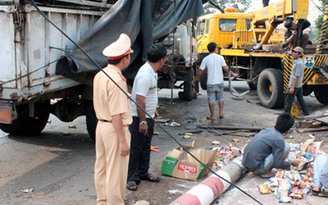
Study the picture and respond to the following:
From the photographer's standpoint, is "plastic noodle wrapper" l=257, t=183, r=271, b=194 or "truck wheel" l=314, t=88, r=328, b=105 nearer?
"plastic noodle wrapper" l=257, t=183, r=271, b=194

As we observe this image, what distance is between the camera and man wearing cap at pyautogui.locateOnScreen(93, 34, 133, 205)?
3814 mm

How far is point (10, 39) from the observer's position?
188 inches

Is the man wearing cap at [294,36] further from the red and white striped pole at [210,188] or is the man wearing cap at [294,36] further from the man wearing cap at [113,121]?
the man wearing cap at [113,121]

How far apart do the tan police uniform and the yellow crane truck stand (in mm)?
7496

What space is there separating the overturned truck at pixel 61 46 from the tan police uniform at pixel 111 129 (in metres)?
0.33

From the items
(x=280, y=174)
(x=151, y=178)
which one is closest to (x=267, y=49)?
(x=280, y=174)

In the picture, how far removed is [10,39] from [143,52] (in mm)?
2212

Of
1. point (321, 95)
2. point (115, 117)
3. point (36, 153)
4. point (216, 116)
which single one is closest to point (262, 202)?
point (115, 117)

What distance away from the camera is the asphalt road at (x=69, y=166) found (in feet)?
15.8

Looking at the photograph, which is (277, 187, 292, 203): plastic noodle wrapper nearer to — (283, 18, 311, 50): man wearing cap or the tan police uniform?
the tan police uniform

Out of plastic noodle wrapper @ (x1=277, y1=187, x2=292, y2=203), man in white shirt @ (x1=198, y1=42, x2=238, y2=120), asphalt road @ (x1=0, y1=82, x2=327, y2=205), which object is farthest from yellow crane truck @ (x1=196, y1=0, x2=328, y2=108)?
plastic noodle wrapper @ (x1=277, y1=187, x2=292, y2=203)

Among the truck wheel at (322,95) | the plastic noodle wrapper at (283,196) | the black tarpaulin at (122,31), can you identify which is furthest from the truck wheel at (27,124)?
the truck wheel at (322,95)

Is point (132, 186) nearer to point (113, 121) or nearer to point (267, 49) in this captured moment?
point (113, 121)

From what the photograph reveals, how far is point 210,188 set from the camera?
4.57 meters
